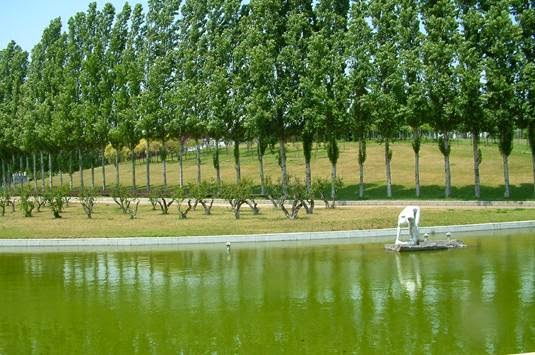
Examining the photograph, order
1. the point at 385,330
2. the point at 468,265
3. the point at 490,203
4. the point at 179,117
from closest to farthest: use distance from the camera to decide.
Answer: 1. the point at 385,330
2. the point at 468,265
3. the point at 490,203
4. the point at 179,117

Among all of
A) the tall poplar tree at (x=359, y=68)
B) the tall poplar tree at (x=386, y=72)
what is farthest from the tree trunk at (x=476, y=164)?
the tall poplar tree at (x=359, y=68)

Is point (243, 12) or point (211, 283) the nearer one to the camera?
point (211, 283)

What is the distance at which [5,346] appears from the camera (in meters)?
12.8

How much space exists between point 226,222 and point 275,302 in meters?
17.4

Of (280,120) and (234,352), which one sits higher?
(280,120)

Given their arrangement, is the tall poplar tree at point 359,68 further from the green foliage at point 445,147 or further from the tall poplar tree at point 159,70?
the tall poplar tree at point 159,70

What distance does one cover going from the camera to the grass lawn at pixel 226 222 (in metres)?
29.7

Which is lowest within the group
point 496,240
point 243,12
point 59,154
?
point 496,240

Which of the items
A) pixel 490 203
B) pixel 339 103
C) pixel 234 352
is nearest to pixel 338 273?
pixel 234 352

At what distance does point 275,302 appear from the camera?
1579 cm

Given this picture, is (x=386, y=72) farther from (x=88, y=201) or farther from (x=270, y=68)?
(x=88, y=201)

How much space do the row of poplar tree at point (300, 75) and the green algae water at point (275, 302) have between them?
21.4m

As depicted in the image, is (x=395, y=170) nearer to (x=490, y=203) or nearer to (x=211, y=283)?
(x=490, y=203)

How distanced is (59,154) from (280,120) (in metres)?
33.8
